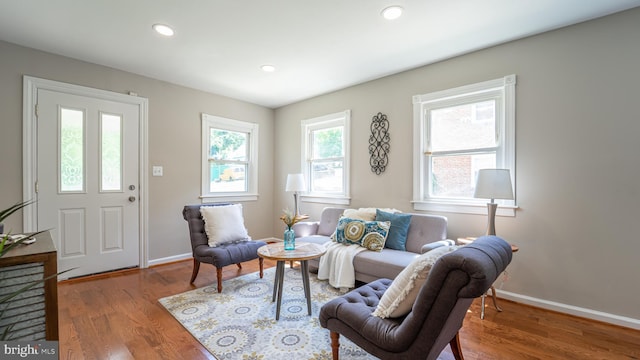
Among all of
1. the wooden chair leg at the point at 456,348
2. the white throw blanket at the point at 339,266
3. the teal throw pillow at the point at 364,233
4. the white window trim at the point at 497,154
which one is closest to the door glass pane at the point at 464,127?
A: the white window trim at the point at 497,154

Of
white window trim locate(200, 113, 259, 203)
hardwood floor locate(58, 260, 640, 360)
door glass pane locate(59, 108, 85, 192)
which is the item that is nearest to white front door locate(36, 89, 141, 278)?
door glass pane locate(59, 108, 85, 192)

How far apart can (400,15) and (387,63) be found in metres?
0.97

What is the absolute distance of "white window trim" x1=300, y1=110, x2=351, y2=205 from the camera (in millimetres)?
4113

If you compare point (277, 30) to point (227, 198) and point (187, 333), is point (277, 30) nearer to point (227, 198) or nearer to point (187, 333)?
point (187, 333)

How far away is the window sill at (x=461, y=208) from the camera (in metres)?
2.76

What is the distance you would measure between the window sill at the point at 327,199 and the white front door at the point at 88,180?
2400mm

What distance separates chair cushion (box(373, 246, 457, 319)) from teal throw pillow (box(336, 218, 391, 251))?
1.36 m

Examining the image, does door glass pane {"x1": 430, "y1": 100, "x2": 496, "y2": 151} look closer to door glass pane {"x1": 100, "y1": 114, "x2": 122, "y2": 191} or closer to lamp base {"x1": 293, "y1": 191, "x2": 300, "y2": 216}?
lamp base {"x1": 293, "y1": 191, "x2": 300, "y2": 216}

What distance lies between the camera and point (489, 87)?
9.45 feet

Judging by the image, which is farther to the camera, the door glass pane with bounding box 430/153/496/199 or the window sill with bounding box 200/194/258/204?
the window sill with bounding box 200/194/258/204

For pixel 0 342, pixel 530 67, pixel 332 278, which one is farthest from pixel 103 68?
pixel 530 67

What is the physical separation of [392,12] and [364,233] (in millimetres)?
2088

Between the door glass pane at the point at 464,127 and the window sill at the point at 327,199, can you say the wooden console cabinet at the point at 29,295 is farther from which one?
the door glass pane at the point at 464,127

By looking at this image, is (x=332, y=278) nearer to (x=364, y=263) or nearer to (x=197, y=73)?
(x=364, y=263)
